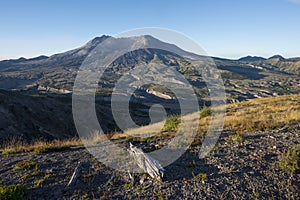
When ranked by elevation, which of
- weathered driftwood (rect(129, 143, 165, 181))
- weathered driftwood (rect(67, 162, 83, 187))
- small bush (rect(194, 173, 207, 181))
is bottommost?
weathered driftwood (rect(67, 162, 83, 187))

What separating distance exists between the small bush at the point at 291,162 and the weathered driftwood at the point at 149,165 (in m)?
3.79

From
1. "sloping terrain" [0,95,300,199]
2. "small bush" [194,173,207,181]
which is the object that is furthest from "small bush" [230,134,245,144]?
"small bush" [194,173,207,181]

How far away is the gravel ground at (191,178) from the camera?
7512 millimetres

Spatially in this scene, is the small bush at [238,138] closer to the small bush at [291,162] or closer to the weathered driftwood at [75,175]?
the small bush at [291,162]

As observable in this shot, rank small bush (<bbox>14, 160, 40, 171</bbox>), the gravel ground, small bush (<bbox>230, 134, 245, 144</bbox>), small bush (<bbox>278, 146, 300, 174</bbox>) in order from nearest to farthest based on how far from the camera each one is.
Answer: the gravel ground
small bush (<bbox>278, 146, 300, 174</bbox>)
small bush (<bbox>14, 160, 40, 171</bbox>)
small bush (<bbox>230, 134, 245, 144</bbox>)

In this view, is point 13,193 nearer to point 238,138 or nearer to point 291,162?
point 291,162

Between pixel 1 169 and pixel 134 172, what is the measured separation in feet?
17.0

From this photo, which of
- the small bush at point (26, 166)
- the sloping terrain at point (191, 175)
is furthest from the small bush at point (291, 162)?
the small bush at point (26, 166)

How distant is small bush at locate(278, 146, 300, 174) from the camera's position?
8.21 m

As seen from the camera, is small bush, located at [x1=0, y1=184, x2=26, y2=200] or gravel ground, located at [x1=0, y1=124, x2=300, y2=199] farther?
gravel ground, located at [x1=0, y1=124, x2=300, y2=199]

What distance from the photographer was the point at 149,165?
8914 mm

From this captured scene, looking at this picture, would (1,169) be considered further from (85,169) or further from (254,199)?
(254,199)

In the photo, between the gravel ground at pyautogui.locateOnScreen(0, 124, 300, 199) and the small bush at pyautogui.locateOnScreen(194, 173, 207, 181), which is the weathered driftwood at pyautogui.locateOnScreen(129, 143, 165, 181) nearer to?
the gravel ground at pyautogui.locateOnScreen(0, 124, 300, 199)

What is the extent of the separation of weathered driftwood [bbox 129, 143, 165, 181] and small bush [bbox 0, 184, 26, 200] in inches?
146
